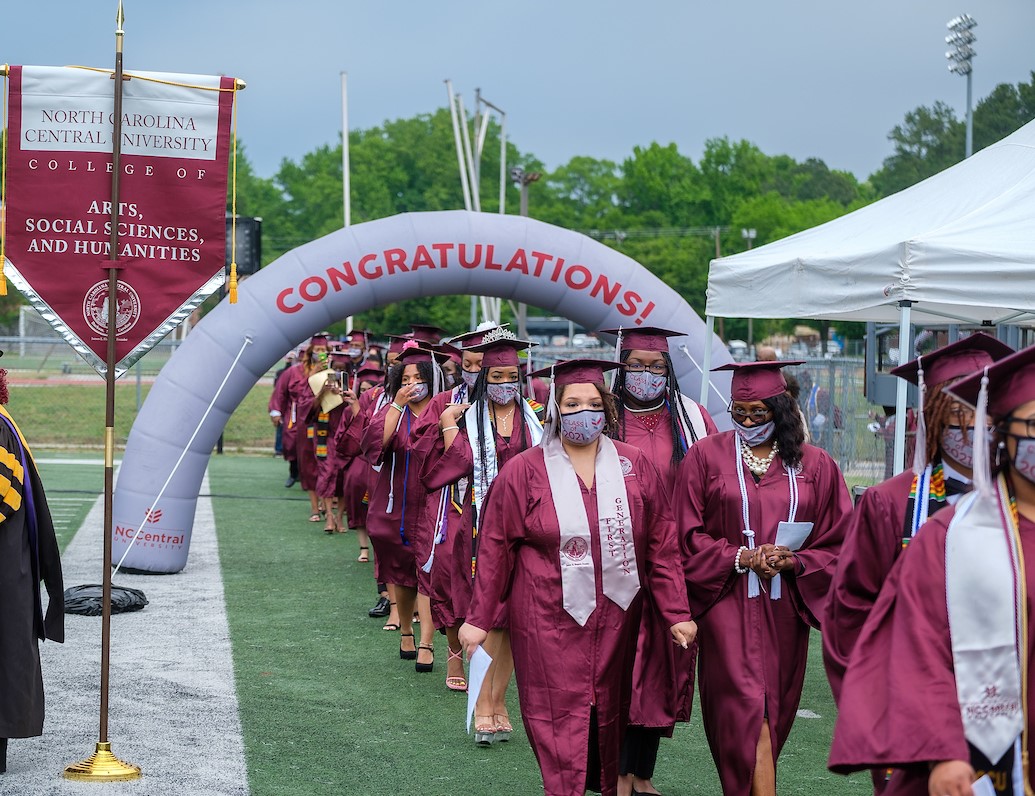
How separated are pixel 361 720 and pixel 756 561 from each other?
2688 mm

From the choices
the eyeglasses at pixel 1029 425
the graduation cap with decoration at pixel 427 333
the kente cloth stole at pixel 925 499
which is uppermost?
the graduation cap with decoration at pixel 427 333

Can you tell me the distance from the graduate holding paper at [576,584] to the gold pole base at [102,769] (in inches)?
69.5

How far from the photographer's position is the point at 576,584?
206 inches

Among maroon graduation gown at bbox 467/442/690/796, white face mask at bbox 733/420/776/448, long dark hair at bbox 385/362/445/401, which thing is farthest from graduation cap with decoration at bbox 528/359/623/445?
long dark hair at bbox 385/362/445/401

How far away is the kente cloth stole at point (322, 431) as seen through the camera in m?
15.0

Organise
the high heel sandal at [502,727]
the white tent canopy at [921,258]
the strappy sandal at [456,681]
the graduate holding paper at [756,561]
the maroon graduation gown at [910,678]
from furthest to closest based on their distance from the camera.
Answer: the strappy sandal at [456,681] → the white tent canopy at [921,258] → the high heel sandal at [502,727] → the graduate holding paper at [756,561] → the maroon graduation gown at [910,678]

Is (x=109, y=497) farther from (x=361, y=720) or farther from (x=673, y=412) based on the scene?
(x=673, y=412)

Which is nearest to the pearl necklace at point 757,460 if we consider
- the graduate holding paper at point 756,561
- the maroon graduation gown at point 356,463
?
the graduate holding paper at point 756,561

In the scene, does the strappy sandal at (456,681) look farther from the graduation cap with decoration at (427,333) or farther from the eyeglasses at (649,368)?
the graduation cap with decoration at (427,333)

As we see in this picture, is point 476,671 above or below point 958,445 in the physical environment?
below

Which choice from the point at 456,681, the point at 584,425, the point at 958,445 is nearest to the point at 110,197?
the point at 584,425

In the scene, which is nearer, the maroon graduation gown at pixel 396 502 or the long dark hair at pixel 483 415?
the long dark hair at pixel 483 415

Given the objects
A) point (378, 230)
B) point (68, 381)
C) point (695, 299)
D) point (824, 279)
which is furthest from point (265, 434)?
point (695, 299)

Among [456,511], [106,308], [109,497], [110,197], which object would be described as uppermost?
[110,197]
